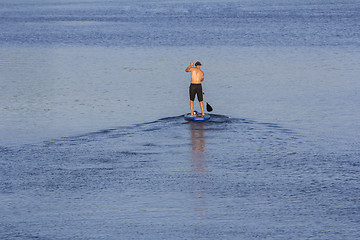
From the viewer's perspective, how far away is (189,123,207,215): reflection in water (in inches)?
564

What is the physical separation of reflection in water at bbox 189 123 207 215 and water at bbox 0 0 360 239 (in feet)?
0.17

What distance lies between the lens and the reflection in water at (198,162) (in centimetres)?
1434

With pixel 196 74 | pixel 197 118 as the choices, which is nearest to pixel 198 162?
pixel 197 118

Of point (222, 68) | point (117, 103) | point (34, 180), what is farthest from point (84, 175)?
point (222, 68)

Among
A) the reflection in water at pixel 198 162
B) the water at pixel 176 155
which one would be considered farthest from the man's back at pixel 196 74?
the reflection in water at pixel 198 162

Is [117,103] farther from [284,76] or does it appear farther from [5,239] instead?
[5,239]

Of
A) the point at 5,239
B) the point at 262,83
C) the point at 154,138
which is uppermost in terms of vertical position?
the point at 262,83

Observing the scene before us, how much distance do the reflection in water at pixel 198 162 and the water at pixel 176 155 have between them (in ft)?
0.17

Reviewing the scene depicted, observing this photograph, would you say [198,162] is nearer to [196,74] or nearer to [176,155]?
[176,155]

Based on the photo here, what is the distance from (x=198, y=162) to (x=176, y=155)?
1.04m

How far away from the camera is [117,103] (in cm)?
3025

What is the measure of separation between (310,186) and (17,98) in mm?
19622

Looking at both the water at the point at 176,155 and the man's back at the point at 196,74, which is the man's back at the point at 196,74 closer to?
the man's back at the point at 196,74

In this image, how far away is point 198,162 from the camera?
18.0m
